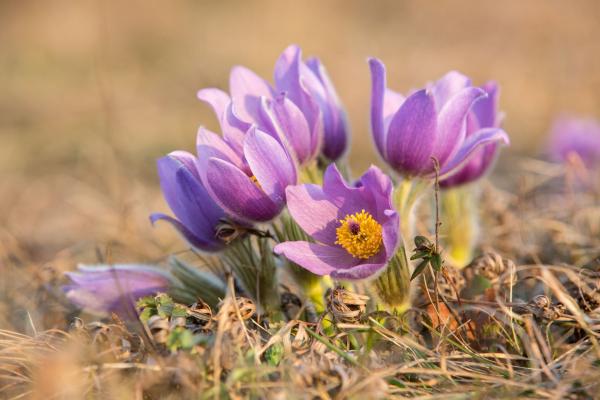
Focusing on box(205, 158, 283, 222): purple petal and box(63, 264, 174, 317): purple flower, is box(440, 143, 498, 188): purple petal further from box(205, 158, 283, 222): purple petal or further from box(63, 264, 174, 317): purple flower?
box(63, 264, 174, 317): purple flower

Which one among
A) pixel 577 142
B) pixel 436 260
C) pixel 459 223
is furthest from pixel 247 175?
pixel 577 142

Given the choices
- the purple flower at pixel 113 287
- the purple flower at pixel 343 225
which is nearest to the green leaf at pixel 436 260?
the purple flower at pixel 343 225

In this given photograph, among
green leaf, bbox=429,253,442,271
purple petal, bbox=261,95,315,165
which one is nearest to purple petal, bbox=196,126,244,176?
purple petal, bbox=261,95,315,165

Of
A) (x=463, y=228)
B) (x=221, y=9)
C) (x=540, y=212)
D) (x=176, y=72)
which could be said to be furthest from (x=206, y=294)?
(x=221, y=9)

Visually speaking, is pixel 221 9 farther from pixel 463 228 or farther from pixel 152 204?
pixel 463 228

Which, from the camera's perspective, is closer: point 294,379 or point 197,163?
point 294,379
